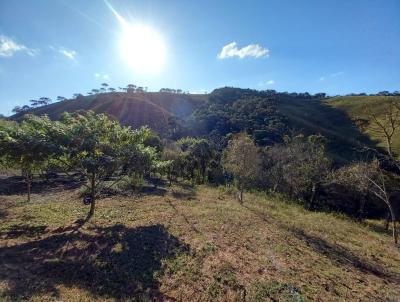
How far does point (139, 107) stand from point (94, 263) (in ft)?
381

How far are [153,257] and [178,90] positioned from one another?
155 meters

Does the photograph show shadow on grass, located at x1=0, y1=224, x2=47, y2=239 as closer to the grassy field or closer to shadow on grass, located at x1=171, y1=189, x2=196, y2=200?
the grassy field

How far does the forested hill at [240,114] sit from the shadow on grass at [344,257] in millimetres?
53057

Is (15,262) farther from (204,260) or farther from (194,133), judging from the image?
(194,133)

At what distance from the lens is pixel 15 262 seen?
46.5 ft

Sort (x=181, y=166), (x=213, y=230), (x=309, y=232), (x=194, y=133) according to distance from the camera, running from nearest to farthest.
→ (x=213, y=230) < (x=309, y=232) < (x=181, y=166) < (x=194, y=133)

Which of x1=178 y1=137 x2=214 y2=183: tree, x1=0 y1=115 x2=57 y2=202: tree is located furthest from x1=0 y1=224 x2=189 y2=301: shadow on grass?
x1=178 y1=137 x2=214 y2=183: tree

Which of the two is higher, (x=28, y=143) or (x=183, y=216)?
(x=28, y=143)

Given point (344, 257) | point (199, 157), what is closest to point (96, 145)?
point (344, 257)

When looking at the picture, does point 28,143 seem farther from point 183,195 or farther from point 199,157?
point 199,157

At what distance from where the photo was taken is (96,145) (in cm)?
1953

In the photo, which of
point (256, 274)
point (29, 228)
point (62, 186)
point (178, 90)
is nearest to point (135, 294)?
point (256, 274)

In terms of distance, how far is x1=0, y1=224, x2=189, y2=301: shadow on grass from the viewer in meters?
12.2

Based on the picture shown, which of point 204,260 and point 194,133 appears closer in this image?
point 204,260
